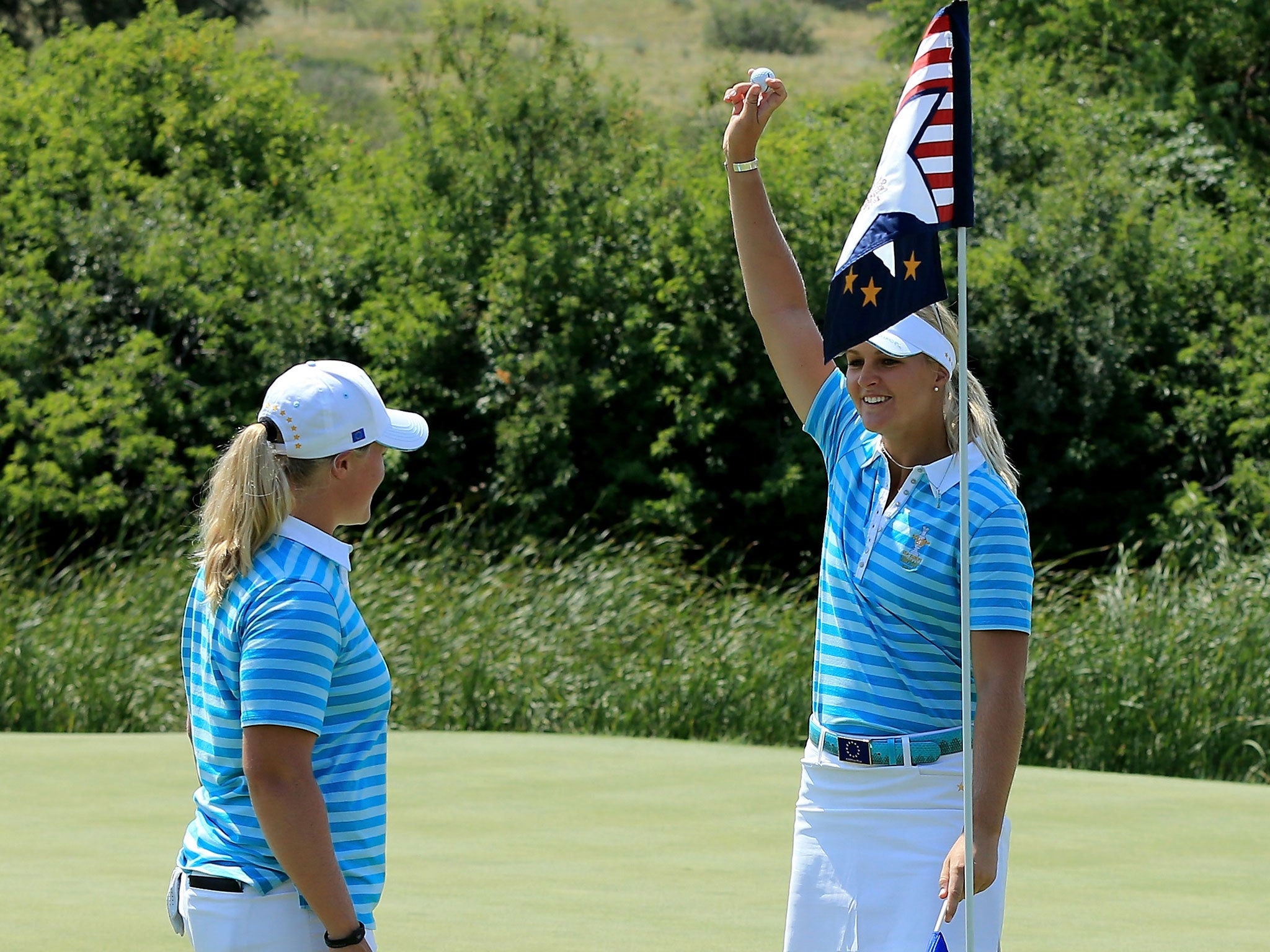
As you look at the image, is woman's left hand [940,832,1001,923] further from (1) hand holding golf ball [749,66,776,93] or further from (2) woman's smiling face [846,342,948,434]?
(1) hand holding golf ball [749,66,776,93]

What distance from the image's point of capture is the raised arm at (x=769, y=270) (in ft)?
11.8

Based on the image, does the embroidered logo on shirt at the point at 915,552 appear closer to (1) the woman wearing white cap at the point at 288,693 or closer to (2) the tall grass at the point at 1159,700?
(1) the woman wearing white cap at the point at 288,693

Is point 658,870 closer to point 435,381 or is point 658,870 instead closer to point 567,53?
point 435,381

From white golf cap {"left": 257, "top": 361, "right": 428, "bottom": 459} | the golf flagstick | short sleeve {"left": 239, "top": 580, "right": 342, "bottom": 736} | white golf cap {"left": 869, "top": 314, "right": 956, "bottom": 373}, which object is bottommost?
the golf flagstick

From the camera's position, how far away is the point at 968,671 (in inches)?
116

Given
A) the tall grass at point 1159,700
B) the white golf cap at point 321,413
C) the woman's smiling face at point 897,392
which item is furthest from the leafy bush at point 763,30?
the white golf cap at point 321,413

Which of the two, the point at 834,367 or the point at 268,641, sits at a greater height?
the point at 834,367

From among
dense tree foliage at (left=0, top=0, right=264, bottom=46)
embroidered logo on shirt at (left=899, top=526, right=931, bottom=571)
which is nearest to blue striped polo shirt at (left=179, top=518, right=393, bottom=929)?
embroidered logo on shirt at (left=899, top=526, right=931, bottom=571)

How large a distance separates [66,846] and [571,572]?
7267mm

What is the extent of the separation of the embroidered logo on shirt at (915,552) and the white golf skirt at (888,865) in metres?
0.34

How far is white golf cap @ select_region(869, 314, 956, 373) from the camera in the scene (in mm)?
3205

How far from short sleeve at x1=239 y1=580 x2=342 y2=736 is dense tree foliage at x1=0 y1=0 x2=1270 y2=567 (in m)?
15.7

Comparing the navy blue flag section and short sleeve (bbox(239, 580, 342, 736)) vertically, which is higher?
the navy blue flag section

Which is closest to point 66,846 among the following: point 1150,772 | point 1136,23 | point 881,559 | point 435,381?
point 881,559
